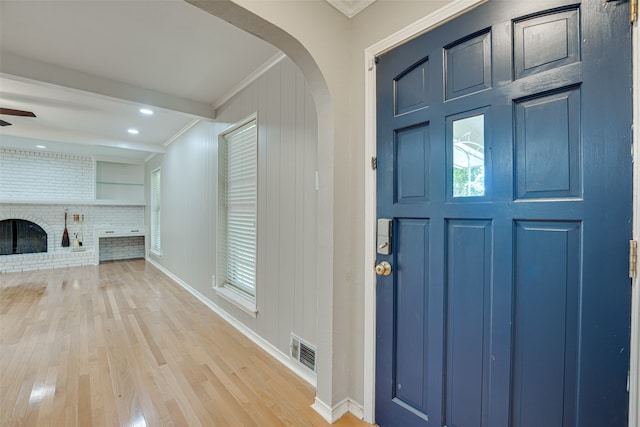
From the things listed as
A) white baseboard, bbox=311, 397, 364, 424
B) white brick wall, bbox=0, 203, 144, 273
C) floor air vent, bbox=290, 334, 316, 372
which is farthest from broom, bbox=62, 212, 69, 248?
white baseboard, bbox=311, 397, 364, 424

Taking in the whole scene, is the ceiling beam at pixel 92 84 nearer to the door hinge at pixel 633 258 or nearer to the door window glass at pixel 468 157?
the door window glass at pixel 468 157

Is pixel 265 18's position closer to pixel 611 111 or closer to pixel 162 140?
pixel 611 111

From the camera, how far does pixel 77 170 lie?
6191 millimetres

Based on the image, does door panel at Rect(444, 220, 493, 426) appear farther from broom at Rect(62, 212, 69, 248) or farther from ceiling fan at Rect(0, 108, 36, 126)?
broom at Rect(62, 212, 69, 248)

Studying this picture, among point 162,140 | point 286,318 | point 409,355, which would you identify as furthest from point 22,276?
point 409,355

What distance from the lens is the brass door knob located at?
56.8 inches

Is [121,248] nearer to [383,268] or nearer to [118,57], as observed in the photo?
[118,57]

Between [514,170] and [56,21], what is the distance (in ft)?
9.68

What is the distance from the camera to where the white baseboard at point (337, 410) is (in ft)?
5.14

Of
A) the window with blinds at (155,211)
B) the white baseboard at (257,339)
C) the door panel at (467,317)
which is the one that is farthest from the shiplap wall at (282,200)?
the window with blinds at (155,211)

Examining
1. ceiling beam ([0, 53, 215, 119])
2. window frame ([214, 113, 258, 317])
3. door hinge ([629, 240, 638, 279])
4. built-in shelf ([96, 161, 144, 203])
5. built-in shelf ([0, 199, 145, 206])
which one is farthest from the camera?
built-in shelf ([96, 161, 144, 203])

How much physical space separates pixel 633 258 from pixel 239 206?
9.51 feet

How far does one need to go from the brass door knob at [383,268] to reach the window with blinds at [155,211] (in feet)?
19.3

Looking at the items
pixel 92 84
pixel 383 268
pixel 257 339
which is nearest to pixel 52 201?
pixel 92 84
